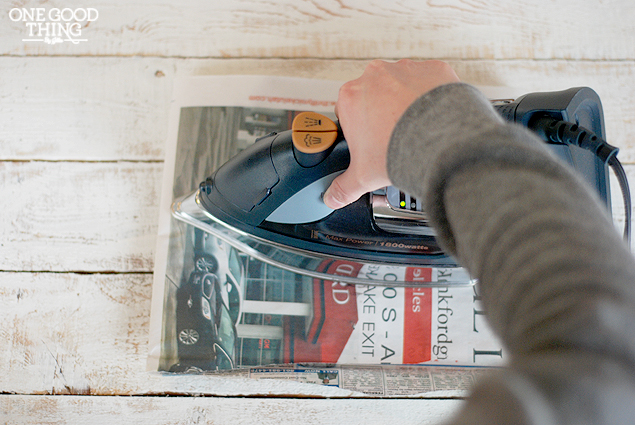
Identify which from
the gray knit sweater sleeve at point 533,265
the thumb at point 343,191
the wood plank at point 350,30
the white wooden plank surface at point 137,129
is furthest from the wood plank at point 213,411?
the wood plank at point 350,30

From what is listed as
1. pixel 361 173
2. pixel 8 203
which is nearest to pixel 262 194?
pixel 361 173

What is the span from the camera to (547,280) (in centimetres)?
18

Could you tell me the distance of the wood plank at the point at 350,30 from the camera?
2.22 ft

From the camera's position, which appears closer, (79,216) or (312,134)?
(312,134)

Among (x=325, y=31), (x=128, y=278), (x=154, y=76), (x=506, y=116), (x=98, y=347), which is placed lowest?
(x=98, y=347)

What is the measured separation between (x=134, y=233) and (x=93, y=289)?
106 mm

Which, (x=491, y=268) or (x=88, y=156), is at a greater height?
(x=88, y=156)

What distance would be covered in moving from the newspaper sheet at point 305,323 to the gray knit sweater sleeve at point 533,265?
0.37 m

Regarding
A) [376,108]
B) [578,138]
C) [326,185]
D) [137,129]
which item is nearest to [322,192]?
[326,185]

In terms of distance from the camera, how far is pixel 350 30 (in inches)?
27.2

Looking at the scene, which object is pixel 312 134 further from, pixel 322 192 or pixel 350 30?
pixel 350 30

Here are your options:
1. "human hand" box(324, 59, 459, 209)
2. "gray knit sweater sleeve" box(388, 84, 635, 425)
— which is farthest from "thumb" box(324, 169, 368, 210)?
"gray knit sweater sleeve" box(388, 84, 635, 425)

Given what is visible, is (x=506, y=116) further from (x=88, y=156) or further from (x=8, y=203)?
(x=8, y=203)

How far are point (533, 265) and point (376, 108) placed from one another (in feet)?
0.68
